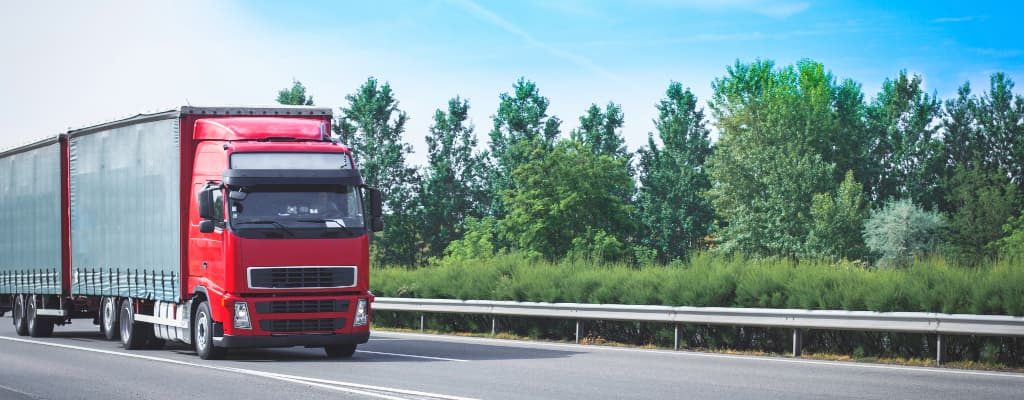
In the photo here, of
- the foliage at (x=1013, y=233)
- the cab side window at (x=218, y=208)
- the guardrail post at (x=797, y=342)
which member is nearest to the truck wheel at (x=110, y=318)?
the cab side window at (x=218, y=208)

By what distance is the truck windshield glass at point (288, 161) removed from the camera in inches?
733

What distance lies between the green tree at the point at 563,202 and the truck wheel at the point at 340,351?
55.3 m

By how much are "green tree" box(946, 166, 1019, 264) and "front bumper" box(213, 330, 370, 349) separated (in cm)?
6679

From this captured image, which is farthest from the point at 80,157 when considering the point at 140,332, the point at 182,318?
the point at 182,318

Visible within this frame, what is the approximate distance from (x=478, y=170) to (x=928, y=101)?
3372 centimetres

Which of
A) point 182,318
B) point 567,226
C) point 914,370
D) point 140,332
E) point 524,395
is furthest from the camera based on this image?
point 567,226

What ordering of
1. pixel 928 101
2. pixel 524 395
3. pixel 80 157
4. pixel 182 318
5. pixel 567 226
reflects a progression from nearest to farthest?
pixel 524 395 → pixel 182 318 → pixel 80 157 → pixel 567 226 → pixel 928 101

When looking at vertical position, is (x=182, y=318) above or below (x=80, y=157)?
below

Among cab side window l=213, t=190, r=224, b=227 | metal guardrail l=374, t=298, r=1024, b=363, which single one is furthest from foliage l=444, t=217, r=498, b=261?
cab side window l=213, t=190, r=224, b=227

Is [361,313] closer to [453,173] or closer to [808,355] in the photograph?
[808,355]

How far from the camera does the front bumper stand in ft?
60.0

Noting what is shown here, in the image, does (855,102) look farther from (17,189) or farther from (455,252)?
(17,189)

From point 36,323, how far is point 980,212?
6767 centimetres

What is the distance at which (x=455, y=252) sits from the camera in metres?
86.1
